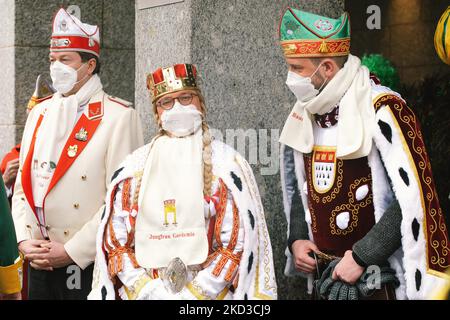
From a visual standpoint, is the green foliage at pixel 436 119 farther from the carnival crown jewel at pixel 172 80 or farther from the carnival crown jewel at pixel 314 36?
the carnival crown jewel at pixel 172 80

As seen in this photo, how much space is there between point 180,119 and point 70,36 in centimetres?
131

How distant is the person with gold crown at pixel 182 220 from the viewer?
5.85 m

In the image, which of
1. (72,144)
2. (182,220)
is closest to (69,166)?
(72,144)

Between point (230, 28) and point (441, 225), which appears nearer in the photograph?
point (441, 225)

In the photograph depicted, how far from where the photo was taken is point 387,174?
19.2 ft

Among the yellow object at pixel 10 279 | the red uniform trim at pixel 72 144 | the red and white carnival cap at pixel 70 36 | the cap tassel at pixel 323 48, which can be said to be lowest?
the yellow object at pixel 10 279

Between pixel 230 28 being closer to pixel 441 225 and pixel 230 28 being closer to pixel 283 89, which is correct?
pixel 283 89

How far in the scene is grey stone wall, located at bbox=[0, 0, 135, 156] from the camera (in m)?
8.89

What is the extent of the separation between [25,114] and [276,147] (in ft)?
8.58

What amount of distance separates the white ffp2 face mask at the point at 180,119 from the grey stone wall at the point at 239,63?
80 cm

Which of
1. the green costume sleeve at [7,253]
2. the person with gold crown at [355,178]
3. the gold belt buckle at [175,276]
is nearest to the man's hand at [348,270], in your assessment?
the person with gold crown at [355,178]

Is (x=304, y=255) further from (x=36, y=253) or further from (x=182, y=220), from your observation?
(x=36, y=253)

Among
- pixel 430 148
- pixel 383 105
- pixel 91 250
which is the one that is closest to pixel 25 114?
pixel 91 250
